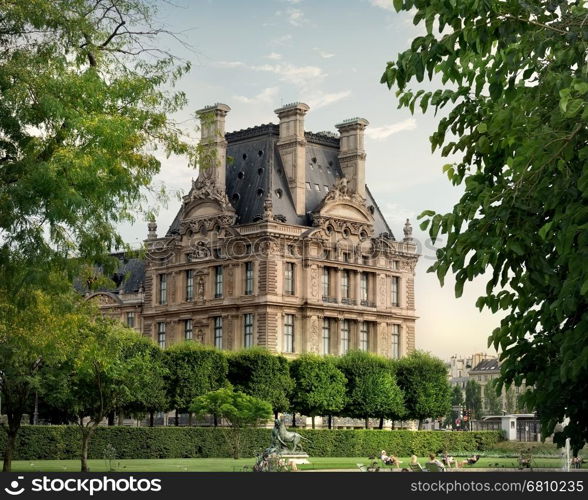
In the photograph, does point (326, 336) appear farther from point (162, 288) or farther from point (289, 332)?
point (162, 288)

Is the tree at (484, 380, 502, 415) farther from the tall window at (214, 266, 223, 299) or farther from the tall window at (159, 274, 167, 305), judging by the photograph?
the tall window at (214, 266, 223, 299)

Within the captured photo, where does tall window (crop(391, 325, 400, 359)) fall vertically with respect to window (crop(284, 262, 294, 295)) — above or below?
below

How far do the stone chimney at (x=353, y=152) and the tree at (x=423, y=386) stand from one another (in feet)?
52.6

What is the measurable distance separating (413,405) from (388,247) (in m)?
16.6

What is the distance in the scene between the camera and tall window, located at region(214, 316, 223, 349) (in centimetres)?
8531

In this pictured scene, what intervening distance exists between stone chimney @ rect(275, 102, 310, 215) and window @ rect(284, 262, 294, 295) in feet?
15.3

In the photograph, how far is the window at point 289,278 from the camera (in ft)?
276

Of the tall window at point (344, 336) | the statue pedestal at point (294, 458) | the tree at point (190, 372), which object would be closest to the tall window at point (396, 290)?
the tall window at point (344, 336)

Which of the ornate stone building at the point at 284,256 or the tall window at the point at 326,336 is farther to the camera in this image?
the tall window at the point at 326,336

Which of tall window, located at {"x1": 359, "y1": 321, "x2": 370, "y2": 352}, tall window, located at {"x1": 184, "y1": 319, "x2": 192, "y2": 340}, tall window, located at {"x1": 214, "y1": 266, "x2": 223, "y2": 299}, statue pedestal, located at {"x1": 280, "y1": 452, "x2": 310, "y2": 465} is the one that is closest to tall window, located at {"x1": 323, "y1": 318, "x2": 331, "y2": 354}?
tall window, located at {"x1": 359, "y1": 321, "x2": 370, "y2": 352}

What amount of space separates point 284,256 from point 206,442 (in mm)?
27452

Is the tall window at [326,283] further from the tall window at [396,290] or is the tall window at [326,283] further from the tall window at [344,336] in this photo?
the tall window at [396,290]

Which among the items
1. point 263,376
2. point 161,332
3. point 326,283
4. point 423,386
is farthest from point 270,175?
point 263,376
